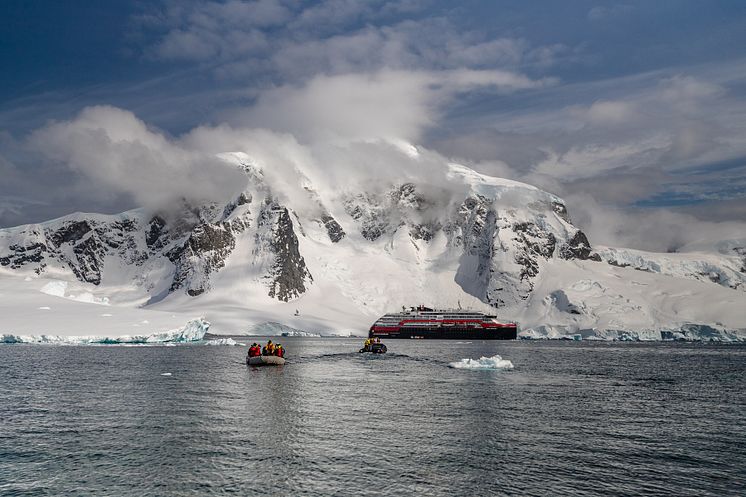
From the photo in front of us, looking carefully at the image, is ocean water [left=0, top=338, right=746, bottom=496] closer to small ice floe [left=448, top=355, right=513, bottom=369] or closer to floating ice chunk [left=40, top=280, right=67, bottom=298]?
small ice floe [left=448, top=355, right=513, bottom=369]

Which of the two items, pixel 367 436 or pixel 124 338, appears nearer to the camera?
pixel 367 436

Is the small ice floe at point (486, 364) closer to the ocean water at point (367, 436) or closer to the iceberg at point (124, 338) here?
the ocean water at point (367, 436)

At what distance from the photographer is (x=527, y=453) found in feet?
118

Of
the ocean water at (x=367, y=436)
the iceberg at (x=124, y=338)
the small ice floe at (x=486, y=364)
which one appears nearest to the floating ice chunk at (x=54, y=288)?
the iceberg at (x=124, y=338)

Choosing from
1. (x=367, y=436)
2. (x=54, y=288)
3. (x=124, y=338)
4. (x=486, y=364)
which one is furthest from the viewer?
(x=54, y=288)

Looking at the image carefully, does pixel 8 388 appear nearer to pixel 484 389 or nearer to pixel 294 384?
pixel 294 384

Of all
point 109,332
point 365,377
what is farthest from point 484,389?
point 109,332

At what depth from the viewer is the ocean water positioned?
30.0 m

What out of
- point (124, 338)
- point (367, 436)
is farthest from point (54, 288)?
point (367, 436)

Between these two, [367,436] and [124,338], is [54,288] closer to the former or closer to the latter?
[124,338]

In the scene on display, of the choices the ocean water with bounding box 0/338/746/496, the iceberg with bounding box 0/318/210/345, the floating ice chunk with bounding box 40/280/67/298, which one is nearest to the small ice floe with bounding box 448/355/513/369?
the ocean water with bounding box 0/338/746/496

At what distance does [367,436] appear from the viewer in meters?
39.8

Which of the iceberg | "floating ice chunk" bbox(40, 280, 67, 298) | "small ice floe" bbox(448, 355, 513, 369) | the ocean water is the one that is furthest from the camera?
"floating ice chunk" bbox(40, 280, 67, 298)

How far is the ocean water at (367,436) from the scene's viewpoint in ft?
98.4
